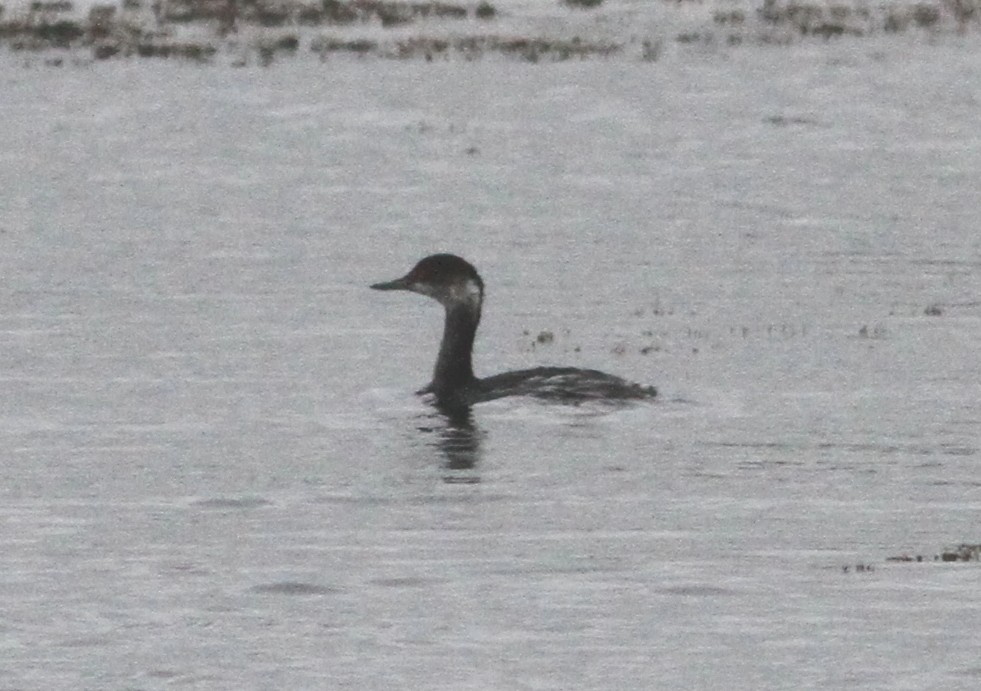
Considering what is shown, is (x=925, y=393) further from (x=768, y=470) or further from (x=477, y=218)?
(x=477, y=218)

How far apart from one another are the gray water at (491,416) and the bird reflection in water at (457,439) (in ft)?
0.16

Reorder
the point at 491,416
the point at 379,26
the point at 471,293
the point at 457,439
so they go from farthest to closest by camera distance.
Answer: the point at 379,26
the point at 471,293
the point at 491,416
the point at 457,439

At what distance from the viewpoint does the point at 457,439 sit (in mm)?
18828

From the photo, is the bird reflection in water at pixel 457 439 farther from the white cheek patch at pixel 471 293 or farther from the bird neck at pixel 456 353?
the white cheek patch at pixel 471 293

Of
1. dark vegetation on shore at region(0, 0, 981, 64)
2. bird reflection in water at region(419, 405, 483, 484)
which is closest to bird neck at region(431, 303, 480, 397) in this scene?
bird reflection in water at region(419, 405, 483, 484)

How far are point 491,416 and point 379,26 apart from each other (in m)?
42.3

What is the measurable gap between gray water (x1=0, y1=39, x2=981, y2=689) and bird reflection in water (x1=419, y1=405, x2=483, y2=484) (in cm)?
5

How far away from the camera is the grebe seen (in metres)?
19.6

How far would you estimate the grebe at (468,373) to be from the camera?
19641mm

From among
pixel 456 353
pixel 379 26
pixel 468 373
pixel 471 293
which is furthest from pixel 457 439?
pixel 379 26

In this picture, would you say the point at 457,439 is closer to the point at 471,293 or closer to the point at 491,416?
the point at 491,416

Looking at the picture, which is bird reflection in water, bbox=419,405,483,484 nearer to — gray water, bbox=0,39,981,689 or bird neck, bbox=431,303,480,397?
gray water, bbox=0,39,981,689

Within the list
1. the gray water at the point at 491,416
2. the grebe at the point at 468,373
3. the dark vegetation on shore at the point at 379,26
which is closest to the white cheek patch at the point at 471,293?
the grebe at the point at 468,373

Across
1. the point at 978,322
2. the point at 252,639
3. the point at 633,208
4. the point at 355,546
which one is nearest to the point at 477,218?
the point at 633,208
